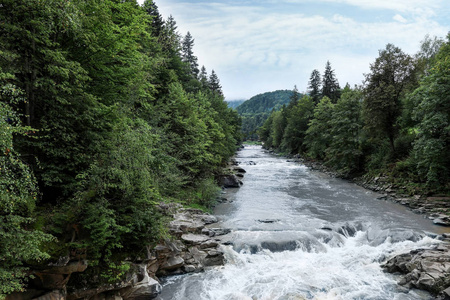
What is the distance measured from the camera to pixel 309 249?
1327 cm

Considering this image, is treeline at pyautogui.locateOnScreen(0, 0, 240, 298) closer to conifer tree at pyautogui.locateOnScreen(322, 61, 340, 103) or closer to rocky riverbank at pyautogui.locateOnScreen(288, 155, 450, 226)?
rocky riverbank at pyautogui.locateOnScreen(288, 155, 450, 226)

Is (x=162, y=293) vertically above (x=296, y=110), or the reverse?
(x=296, y=110)

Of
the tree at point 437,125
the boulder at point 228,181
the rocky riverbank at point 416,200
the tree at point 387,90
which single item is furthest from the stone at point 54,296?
the tree at point 387,90

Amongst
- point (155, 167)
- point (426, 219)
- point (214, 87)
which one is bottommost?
point (426, 219)

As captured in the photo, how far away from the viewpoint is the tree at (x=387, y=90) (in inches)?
1018

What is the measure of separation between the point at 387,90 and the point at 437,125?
924 cm

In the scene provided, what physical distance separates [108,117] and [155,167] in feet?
17.9

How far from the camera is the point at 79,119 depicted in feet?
27.1

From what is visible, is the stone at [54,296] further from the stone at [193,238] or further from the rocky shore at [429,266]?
the rocky shore at [429,266]

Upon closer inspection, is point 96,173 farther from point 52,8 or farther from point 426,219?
point 426,219

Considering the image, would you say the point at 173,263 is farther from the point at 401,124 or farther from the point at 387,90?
the point at 387,90

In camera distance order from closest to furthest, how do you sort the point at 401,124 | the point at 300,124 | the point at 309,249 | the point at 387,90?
1. the point at 309,249
2. the point at 401,124
3. the point at 387,90
4. the point at 300,124

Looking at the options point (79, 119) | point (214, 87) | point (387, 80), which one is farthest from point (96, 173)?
point (214, 87)

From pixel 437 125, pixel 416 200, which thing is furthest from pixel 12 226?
pixel 416 200
